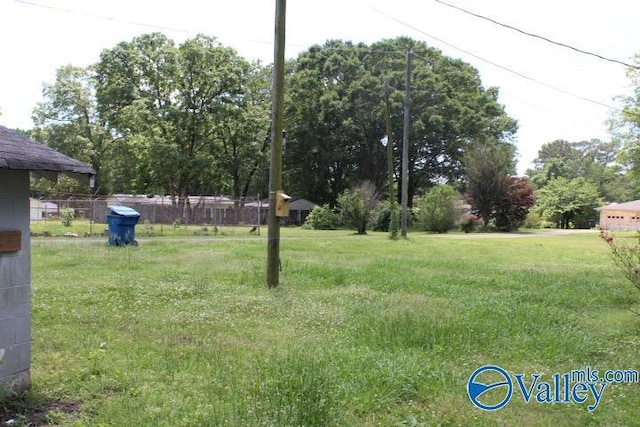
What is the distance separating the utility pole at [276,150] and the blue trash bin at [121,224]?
9.51m

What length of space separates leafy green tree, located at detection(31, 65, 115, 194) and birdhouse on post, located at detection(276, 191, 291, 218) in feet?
160

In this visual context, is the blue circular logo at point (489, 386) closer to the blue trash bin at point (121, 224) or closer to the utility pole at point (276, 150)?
the utility pole at point (276, 150)

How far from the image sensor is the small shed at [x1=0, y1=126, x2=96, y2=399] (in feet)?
13.5

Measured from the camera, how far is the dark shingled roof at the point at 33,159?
12.5 ft

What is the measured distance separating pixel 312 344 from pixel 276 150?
16.5 feet

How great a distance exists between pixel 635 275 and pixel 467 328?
112 inches

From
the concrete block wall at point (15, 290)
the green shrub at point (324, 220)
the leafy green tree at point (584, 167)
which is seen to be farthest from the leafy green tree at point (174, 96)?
the leafy green tree at point (584, 167)

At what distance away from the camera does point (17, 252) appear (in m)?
4.28

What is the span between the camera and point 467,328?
6414 millimetres

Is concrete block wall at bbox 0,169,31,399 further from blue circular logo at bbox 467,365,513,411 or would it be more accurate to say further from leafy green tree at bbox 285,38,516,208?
→ leafy green tree at bbox 285,38,516,208

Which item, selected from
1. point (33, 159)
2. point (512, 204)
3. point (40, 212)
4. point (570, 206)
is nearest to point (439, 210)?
point (512, 204)

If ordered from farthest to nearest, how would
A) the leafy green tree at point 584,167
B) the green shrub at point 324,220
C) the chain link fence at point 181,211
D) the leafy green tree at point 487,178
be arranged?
the leafy green tree at point 584,167, the green shrub at point 324,220, the leafy green tree at point 487,178, the chain link fence at point 181,211

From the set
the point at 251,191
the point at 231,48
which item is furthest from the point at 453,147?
the point at 251,191

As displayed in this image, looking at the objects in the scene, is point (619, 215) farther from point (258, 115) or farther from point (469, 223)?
point (258, 115)
